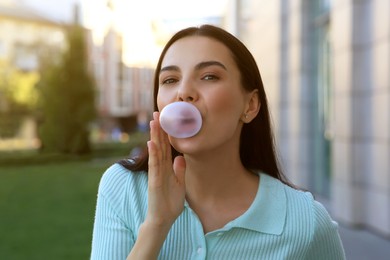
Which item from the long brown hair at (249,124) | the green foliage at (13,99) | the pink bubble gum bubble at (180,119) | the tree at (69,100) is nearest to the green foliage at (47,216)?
the long brown hair at (249,124)

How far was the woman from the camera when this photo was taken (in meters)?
1.33

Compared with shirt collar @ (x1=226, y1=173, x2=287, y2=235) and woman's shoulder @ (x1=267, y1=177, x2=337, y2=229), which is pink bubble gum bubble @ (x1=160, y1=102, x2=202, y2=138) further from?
woman's shoulder @ (x1=267, y1=177, x2=337, y2=229)

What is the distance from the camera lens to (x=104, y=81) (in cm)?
5184

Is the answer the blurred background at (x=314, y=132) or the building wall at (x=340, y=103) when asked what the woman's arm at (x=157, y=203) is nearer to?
the blurred background at (x=314, y=132)

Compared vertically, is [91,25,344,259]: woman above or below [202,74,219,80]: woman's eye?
below

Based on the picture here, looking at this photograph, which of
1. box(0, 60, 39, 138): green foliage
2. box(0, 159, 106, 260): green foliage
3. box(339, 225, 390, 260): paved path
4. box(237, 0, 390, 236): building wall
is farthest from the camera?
box(0, 60, 39, 138): green foliage

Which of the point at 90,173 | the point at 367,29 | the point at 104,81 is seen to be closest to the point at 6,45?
the point at 104,81

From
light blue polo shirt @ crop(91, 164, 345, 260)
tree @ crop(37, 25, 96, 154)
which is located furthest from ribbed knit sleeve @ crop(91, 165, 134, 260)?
tree @ crop(37, 25, 96, 154)

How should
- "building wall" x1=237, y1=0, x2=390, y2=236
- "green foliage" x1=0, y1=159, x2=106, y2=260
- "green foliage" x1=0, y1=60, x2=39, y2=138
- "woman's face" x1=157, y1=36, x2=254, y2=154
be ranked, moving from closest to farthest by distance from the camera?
1. "woman's face" x1=157, y1=36, x2=254, y2=154
2. "green foliage" x1=0, y1=159, x2=106, y2=260
3. "building wall" x1=237, y1=0, x2=390, y2=236
4. "green foliage" x1=0, y1=60, x2=39, y2=138

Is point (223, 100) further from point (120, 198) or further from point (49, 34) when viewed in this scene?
point (49, 34)

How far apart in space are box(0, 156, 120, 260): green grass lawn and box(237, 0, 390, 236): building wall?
353cm

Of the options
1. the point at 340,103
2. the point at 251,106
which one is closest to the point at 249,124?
the point at 251,106

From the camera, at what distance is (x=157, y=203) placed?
130 centimetres

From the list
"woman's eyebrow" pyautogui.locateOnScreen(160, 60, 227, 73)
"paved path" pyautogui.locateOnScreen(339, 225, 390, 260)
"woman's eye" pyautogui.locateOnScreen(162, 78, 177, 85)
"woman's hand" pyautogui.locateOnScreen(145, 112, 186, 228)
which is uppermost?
"woman's eyebrow" pyautogui.locateOnScreen(160, 60, 227, 73)
